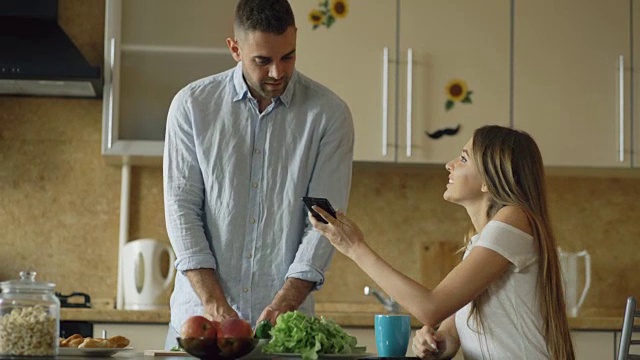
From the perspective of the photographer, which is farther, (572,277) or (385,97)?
(572,277)

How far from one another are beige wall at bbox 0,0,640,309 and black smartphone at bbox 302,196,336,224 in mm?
1870

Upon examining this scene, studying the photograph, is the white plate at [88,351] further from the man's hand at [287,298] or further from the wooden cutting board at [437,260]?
the wooden cutting board at [437,260]

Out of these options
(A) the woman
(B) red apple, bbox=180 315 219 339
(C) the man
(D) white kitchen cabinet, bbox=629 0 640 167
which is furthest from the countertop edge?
(B) red apple, bbox=180 315 219 339

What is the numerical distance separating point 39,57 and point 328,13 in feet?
3.39

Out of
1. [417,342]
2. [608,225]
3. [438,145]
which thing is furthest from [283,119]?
[608,225]

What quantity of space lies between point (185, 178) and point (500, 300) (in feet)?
2.75

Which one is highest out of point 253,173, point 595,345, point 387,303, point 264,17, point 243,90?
point 264,17

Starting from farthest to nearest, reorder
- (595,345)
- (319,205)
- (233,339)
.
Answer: (595,345) < (319,205) < (233,339)

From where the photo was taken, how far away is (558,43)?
161 inches

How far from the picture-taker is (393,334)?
2.20 metres

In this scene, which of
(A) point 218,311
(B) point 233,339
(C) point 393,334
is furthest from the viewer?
(A) point 218,311

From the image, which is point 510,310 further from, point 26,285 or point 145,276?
point 145,276

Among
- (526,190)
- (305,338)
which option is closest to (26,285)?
(305,338)

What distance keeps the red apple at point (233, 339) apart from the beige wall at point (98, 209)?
2403 mm
